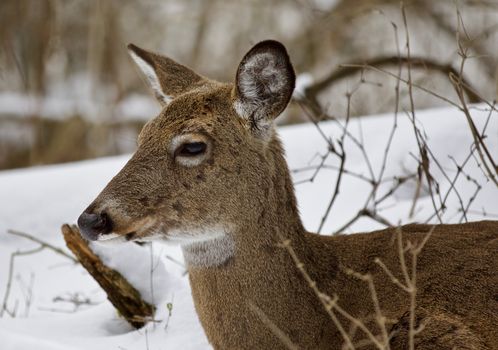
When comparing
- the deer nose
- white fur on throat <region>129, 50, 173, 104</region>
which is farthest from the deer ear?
the deer nose

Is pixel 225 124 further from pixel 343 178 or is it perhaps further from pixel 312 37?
pixel 312 37

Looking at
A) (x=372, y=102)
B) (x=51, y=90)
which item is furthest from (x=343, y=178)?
(x=51, y=90)

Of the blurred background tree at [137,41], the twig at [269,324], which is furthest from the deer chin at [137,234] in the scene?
the blurred background tree at [137,41]

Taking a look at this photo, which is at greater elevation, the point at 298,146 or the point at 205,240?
the point at 298,146

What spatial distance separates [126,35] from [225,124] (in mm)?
10590

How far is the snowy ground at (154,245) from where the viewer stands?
14.7 ft

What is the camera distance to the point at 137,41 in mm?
14055

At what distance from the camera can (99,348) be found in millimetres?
4332

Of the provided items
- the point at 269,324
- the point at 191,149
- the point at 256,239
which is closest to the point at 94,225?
the point at 191,149

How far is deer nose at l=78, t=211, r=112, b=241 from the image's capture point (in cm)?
346

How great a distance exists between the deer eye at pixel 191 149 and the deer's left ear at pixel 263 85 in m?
0.22

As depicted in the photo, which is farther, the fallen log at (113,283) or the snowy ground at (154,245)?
the fallen log at (113,283)

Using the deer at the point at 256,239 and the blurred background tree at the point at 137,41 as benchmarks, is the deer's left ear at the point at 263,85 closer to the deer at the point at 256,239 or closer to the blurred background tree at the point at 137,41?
the deer at the point at 256,239

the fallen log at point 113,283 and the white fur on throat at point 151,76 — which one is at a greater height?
the white fur on throat at point 151,76
